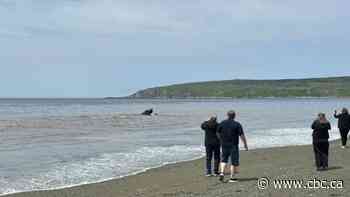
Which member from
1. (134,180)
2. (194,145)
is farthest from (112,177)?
(194,145)

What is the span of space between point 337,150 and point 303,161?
343 centimetres

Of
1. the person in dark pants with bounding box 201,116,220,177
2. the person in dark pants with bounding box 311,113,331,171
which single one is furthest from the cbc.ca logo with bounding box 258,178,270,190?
the person in dark pants with bounding box 311,113,331,171

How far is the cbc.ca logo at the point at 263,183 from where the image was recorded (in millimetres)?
13216

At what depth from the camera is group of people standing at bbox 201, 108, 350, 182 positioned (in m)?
14.6

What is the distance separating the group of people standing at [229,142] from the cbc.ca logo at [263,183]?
2.59 ft

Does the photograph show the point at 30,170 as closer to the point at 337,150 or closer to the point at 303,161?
the point at 303,161

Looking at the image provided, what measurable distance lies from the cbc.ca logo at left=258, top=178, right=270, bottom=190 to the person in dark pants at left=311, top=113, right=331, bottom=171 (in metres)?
2.38

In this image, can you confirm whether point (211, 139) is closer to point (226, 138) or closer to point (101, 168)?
point (226, 138)

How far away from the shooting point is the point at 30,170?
19.9 m

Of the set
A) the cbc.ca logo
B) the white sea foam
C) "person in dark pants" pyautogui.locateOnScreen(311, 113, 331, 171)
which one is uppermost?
"person in dark pants" pyautogui.locateOnScreen(311, 113, 331, 171)

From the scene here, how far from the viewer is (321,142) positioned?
652 inches

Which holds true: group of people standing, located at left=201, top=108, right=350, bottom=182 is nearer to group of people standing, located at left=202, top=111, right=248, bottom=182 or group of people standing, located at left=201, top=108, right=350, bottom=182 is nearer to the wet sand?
group of people standing, located at left=202, top=111, right=248, bottom=182

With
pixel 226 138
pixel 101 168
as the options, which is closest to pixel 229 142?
pixel 226 138

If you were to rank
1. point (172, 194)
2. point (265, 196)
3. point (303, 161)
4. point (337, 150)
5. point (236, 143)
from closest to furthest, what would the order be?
point (265, 196) < point (172, 194) < point (236, 143) < point (303, 161) < point (337, 150)
